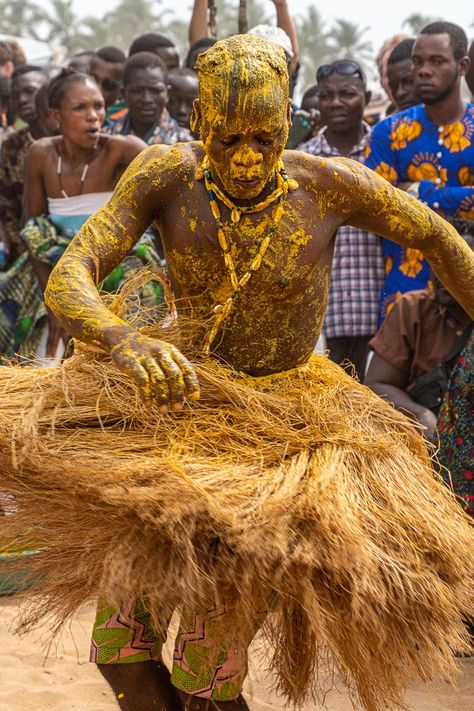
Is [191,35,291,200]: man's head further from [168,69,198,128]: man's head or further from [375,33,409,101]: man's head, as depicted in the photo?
[375,33,409,101]: man's head

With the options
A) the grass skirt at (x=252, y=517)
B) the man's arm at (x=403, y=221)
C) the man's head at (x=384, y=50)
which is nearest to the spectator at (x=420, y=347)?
the man's arm at (x=403, y=221)

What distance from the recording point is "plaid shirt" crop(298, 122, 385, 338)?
18.3 ft

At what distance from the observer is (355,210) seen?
2.75 m

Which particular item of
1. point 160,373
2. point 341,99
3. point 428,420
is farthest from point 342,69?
point 160,373

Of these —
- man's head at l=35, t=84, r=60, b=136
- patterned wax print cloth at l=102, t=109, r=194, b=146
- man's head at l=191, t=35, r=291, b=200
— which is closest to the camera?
man's head at l=191, t=35, r=291, b=200

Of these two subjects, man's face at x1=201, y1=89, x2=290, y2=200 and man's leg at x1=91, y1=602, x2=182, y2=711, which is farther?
man's leg at x1=91, y1=602, x2=182, y2=711

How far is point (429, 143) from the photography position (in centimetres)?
512

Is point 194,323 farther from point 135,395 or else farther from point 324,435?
point 324,435

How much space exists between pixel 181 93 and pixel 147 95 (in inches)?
27.9

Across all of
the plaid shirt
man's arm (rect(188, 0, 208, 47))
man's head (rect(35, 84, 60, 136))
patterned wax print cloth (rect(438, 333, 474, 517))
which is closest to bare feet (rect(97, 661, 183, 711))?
patterned wax print cloth (rect(438, 333, 474, 517))

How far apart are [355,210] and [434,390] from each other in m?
1.63

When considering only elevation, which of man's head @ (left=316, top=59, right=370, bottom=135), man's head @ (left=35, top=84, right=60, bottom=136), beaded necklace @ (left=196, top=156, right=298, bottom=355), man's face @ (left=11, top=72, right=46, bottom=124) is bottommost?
man's face @ (left=11, top=72, right=46, bottom=124)

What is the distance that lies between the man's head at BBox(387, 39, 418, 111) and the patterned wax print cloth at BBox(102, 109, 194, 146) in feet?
4.57

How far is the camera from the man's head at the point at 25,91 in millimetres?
7418
